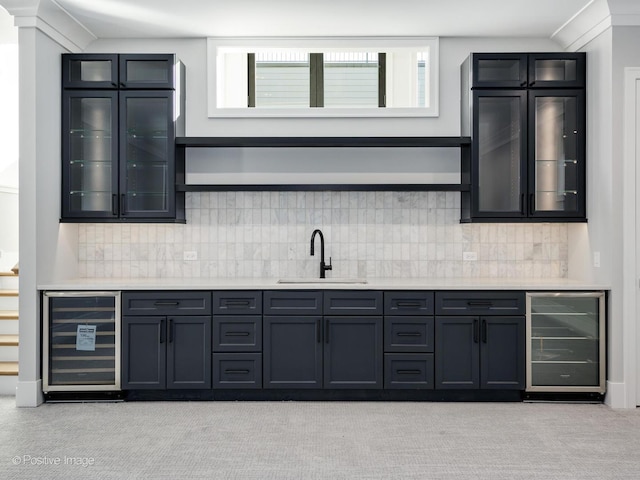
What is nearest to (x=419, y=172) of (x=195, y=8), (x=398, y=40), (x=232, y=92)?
(x=398, y=40)

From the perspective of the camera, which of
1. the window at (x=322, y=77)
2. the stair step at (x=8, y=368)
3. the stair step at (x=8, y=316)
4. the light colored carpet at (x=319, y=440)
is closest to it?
the light colored carpet at (x=319, y=440)

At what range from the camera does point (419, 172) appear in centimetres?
433

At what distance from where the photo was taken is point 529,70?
13.0 feet

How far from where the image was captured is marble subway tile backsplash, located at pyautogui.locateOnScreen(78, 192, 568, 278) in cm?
439

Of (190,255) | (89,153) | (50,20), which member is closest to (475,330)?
(190,255)

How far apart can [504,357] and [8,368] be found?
368 cm

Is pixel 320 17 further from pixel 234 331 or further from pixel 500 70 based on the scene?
pixel 234 331

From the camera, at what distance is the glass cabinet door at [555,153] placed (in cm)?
397

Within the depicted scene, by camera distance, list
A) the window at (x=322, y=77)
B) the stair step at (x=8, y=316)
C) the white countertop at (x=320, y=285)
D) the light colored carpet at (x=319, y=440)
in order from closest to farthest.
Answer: the light colored carpet at (x=319, y=440)
the white countertop at (x=320, y=285)
the stair step at (x=8, y=316)
the window at (x=322, y=77)

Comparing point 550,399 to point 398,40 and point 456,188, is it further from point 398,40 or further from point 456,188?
point 398,40

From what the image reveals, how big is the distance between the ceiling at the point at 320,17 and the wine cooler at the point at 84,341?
2052 mm

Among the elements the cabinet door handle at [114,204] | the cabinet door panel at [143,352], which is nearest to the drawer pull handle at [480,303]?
the cabinet door panel at [143,352]

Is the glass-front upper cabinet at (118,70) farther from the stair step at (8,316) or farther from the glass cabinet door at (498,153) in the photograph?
the glass cabinet door at (498,153)

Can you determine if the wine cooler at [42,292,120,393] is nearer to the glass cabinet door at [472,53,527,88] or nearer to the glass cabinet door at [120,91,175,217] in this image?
the glass cabinet door at [120,91,175,217]
